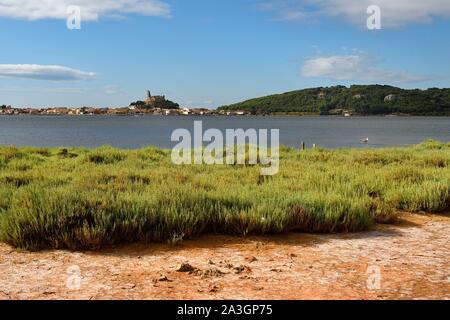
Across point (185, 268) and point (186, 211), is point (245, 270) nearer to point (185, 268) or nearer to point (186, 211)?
point (185, 268)

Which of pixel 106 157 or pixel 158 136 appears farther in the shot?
pixel 158 136

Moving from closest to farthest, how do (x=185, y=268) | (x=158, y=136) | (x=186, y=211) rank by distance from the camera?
(x=185, y=268), (x=186, y=211), (x=158, y=136)

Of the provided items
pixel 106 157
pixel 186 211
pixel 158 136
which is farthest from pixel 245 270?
pixel 158 136

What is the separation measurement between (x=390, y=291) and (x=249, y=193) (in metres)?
4.69

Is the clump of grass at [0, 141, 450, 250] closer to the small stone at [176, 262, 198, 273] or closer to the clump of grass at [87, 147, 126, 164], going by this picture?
the small stone at [176, 262, 198, 273]

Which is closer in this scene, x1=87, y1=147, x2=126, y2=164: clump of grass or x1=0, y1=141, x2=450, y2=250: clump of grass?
x1=0, y1=141, x2=450, y2=250: clump of grass

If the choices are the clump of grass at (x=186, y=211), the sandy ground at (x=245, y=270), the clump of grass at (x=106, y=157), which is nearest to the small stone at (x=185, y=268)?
the sandy ground at (x=245, y=270)

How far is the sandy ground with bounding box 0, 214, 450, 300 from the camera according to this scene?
5.00 m

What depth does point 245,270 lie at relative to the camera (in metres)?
5.78

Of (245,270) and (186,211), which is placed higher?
(186,211)

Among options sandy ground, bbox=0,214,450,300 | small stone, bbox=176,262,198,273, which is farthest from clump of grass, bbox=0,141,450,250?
small stone, bbox=176,262,198,273
